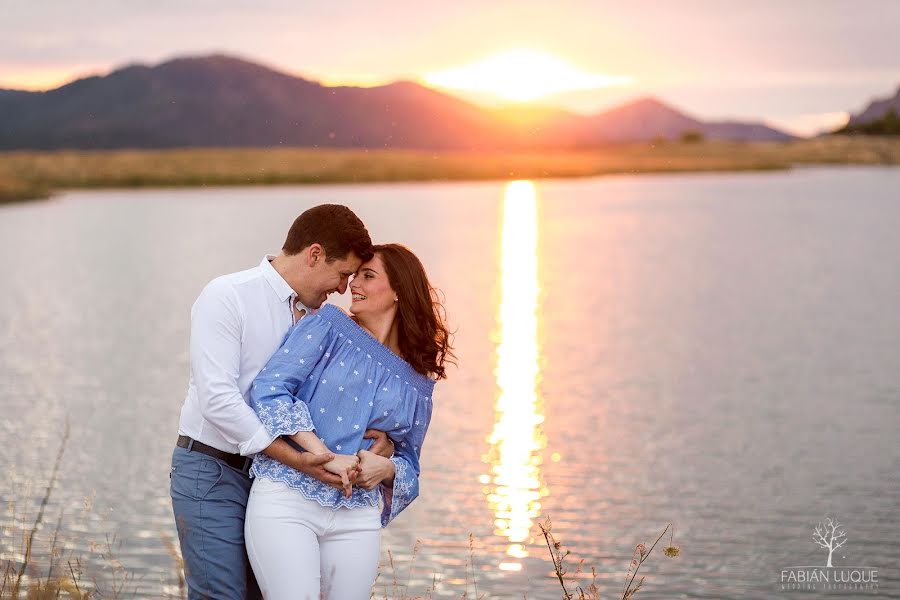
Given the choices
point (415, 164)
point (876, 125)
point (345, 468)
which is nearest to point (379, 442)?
point (345, 468)

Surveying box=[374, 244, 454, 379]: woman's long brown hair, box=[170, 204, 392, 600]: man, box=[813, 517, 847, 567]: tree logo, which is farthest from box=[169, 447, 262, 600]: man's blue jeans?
box=[813, 517, 847, 567]: tree logo

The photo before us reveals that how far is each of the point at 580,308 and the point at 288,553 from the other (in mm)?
20732

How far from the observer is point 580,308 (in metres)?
24.9

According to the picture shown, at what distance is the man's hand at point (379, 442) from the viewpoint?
467 cm

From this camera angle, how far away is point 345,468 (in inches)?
175

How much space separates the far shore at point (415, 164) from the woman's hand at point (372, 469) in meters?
79.4

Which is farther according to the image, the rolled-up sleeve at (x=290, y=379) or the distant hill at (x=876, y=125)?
the distant hill at (x=876, y=125)

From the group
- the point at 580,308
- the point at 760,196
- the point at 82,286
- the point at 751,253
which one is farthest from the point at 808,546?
the point at 760,196

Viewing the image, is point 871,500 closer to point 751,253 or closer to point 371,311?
point 371,311

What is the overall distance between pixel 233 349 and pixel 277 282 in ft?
1.01

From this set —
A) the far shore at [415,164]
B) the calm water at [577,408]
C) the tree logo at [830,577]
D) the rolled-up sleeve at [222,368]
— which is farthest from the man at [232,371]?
the far shore at [415,164]

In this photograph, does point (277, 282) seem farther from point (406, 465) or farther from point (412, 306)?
point (406, 465)

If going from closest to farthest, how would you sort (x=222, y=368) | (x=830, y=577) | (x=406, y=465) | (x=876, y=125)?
1. (x=222, y=368)
2. (x=406, y=465)
3. (x=830, y=577)
4. (x=876, y=125)

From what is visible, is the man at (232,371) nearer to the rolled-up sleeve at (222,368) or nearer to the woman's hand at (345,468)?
the rolled-up sleeve at (222,368)
